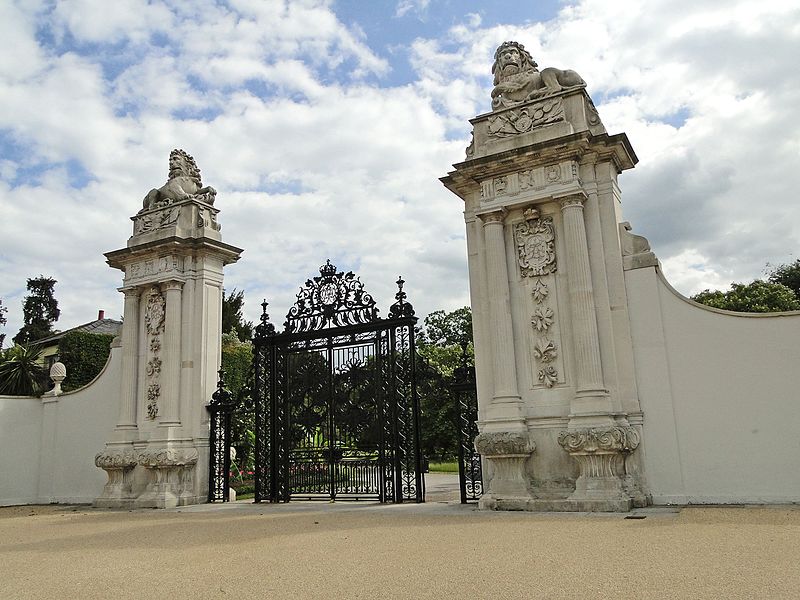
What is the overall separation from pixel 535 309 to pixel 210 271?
6.63m

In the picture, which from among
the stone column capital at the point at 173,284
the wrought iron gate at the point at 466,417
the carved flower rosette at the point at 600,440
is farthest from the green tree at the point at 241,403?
the carved flower rosette at the point at 600,440

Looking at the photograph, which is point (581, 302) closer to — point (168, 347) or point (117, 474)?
point (168, 347)

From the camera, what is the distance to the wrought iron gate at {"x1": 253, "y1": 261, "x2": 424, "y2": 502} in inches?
458

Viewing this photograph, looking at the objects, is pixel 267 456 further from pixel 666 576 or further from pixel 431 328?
pixel 431 328

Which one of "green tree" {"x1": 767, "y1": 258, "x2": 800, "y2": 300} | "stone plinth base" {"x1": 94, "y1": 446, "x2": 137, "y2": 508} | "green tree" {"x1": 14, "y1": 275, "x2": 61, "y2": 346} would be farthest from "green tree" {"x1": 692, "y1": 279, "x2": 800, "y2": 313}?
"green tree" {"x1": 14, "y1": 275, "x2": 61, "y2": 346}

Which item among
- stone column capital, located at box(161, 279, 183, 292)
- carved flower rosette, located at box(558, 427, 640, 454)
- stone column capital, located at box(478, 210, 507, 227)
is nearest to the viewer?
carved flower rosette, located at box(558, 427, 640, 454)

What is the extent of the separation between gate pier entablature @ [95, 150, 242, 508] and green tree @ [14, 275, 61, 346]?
3452 centimetres

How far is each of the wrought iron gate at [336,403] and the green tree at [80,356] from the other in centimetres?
1118

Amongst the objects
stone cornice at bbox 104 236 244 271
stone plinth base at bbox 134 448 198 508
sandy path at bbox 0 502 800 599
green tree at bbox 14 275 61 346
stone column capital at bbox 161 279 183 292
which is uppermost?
green tree at bbox 14 275 61 346

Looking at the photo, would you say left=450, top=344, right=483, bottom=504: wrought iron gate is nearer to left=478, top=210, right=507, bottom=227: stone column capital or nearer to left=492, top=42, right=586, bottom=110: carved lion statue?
left=478, top=210, right=507, bottom=227: stone column capital

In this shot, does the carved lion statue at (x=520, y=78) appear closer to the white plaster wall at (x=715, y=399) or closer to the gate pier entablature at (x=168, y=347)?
the white plaster wall at (x=715, y=399)

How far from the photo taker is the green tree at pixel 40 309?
44375 mm

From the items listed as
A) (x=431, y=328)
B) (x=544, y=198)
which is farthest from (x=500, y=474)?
(x=431, y=328)

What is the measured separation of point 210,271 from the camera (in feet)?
44.5
